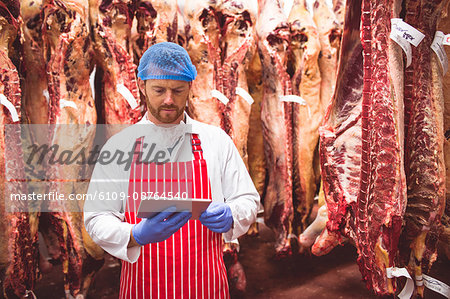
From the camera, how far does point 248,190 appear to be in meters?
1.81

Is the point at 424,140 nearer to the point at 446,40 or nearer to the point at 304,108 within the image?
the point at 446,40

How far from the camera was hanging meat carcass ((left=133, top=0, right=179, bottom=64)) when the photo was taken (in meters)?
2.63

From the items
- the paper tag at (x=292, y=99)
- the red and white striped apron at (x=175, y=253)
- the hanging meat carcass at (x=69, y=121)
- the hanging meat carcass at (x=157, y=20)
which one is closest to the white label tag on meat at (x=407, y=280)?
the red and white striped apron at (x=175, y=253)

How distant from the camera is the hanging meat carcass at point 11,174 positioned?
6.91ft

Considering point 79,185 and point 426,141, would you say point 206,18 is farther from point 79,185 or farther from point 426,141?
point 426,141

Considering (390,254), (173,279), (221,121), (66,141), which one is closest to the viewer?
(173,279)

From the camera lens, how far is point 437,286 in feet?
6.17

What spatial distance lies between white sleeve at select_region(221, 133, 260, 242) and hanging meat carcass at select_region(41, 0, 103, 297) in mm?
1194

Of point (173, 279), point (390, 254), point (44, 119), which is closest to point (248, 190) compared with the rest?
point (173, 279)

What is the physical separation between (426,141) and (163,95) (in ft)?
4.53

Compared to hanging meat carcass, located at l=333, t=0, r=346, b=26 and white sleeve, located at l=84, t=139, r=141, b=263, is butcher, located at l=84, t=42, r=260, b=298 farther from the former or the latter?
hanging meat carcass, located at l=333, t=0, r=346, b=26

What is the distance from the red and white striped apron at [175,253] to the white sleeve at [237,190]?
0.44ft

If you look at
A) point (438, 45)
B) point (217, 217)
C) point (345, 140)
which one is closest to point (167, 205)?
point (217, 217)

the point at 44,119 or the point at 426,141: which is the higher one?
the point at 44,119
